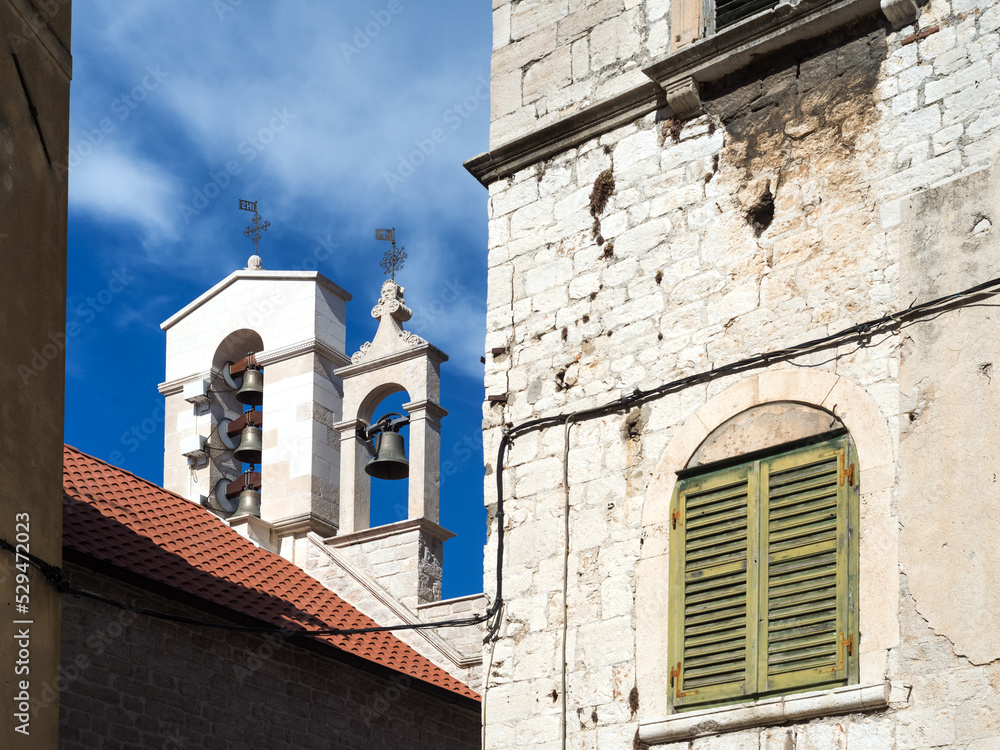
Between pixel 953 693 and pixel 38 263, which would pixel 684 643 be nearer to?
pixel 953 693

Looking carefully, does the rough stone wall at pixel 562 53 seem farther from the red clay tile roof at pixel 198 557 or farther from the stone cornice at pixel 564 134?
the red clay tile roof at pixel 198 557

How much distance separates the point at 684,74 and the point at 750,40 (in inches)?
16.2

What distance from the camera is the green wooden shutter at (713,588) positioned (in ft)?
23.8

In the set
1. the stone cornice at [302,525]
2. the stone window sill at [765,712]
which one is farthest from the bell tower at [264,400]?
the stone window sill at [765,712]

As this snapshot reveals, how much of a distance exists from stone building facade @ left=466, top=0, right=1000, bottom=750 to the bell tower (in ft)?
27.0

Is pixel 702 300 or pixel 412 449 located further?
pixel 412 449

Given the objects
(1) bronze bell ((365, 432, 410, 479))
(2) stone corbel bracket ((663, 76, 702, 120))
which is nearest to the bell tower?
(1) bronze bell ((365, 432, 410, 479))

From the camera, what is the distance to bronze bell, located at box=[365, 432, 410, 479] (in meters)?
16.2

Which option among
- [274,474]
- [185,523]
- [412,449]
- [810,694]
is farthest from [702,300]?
[274,474]

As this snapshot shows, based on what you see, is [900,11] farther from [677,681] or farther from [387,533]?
[387,533]

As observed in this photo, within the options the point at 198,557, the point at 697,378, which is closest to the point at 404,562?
the point at 198,557

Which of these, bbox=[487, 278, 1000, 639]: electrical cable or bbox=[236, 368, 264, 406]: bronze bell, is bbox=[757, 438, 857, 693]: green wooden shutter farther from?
bbox=[236, 368, 264, 406]: bronze bell

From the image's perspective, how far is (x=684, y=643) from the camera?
24.4ft

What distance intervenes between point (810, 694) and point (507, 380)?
2.75 metres
